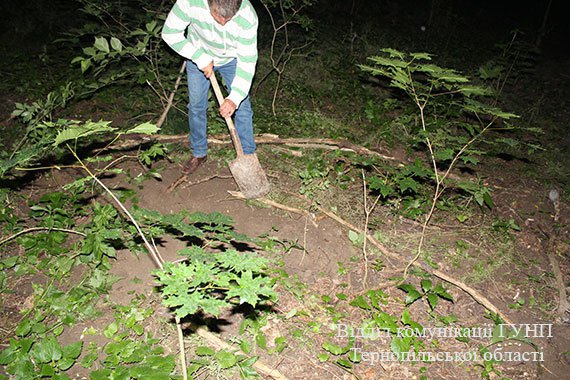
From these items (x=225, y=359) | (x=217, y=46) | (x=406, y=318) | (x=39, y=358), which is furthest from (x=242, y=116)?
(x=39, y=358)

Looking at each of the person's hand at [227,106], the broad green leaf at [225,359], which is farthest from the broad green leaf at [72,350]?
the person's hand at [227,106]

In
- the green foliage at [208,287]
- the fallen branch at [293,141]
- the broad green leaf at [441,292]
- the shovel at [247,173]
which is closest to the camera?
the green foliage at [208,287]

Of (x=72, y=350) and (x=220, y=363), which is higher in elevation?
(x=72, y=350)

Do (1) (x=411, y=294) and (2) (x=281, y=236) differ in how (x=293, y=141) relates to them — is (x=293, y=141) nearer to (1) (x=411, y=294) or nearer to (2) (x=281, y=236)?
(2) (x=281, y=236)

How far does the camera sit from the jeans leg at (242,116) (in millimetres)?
2984

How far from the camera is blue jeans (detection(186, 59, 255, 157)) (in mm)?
2961

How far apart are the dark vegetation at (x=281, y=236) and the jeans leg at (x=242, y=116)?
48 centimetres

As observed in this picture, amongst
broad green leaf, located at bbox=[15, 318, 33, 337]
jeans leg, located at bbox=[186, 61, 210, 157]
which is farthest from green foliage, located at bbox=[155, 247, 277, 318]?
jeans leg, located at bbox=[186, 61, 210, 157]

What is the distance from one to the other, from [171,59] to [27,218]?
7.69 feet

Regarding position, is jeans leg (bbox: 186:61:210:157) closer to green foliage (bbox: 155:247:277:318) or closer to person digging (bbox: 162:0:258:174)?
person digging (bbox: 162:0:258:174)

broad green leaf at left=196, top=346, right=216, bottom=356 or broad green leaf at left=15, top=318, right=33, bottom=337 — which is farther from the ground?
broad green leaf at left=15, top=318, right=33, bottom=337

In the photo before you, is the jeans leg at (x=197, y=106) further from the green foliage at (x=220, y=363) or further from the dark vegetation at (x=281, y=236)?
the green foliage at (x=220, y=363)

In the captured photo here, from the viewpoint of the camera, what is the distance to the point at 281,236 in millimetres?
2916

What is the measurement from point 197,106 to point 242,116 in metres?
0.41
